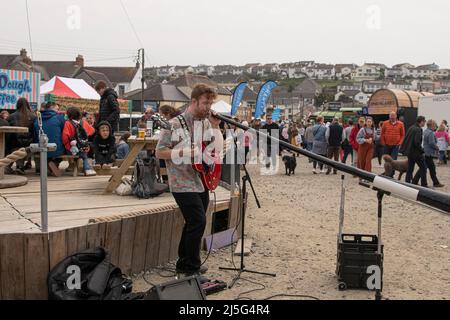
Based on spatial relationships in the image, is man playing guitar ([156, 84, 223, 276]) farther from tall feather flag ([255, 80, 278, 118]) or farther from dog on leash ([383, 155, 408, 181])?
tall feather flag ([255, 80, 278, 118])

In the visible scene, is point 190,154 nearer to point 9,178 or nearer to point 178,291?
point 178,291

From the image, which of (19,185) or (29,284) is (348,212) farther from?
(29,284)

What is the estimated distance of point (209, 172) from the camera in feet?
14.6

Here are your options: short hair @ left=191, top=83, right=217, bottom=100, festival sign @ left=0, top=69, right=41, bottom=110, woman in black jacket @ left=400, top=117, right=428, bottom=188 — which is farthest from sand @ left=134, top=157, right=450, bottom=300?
festival sign @ left=0, top=69, right=41, bottom=110

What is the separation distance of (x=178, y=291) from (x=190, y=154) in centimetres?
117

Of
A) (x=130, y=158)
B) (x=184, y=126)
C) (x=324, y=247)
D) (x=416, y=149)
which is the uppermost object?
(x=184, y=126)

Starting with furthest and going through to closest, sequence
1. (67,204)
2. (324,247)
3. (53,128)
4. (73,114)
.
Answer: (73,114)
(53,128)
(324,247)
(67,204)

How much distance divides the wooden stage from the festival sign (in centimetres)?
790

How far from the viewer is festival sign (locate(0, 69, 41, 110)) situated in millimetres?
13547

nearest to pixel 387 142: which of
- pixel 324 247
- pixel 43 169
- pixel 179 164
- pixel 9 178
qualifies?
pixel 324 247

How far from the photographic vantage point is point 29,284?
3.84 m

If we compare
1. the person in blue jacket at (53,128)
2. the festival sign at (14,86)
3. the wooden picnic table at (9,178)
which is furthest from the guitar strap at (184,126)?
the festival sign at (14,86)
